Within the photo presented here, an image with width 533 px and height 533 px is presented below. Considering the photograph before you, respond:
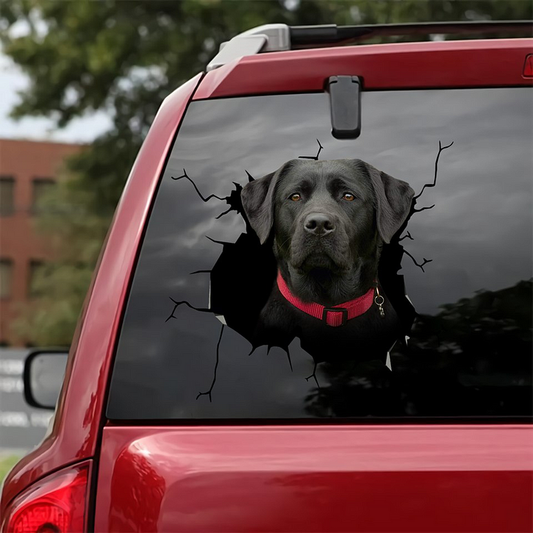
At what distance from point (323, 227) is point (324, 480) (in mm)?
527

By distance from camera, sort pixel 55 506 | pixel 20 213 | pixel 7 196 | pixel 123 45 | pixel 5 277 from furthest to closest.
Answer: pixel 5 277 → pixel 7 196 → pixel 20 213 → pixel 123 45 → pixel 55 506

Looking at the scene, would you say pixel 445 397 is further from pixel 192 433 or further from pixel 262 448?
pixel 192 433

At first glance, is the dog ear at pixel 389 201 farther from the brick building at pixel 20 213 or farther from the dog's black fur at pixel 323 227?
the brick building at pixel 20 213

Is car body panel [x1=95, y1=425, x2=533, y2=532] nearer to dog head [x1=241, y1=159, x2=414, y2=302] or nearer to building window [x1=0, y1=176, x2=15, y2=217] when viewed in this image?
dog head [x1=241, y1=159, x2=414, y2=302]

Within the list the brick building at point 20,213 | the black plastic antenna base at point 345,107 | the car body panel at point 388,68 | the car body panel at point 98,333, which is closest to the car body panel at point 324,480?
the car body panel at point 98,333

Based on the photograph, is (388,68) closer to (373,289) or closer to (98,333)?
(373,289)

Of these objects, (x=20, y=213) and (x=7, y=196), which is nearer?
(x=20, y=213)

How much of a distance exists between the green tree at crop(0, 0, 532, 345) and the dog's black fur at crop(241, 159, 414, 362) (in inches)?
346

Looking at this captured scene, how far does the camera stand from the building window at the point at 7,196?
1505 inches

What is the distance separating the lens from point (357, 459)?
1.49 metres

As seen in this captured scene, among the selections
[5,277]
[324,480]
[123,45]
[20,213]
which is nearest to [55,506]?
[324,480]

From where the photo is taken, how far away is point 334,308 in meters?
1.67

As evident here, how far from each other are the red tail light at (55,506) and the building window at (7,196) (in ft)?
126

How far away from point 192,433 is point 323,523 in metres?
0.30
